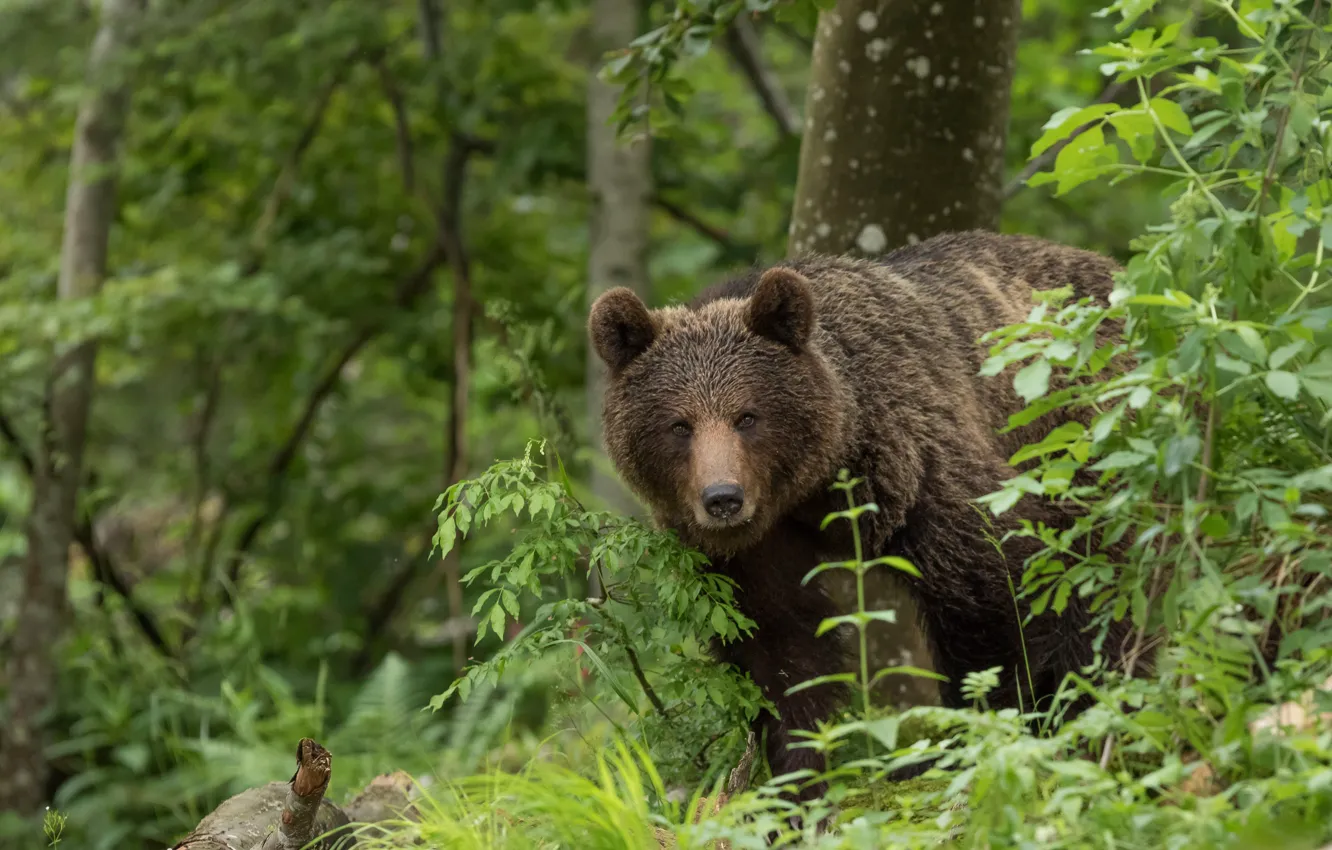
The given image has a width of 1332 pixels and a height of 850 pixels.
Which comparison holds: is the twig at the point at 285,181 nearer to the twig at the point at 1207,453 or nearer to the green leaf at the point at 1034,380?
the green leaf at the point at 1034,380

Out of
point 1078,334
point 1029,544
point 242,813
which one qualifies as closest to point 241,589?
point 242,813

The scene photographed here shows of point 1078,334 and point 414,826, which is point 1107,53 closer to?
point 1078,334

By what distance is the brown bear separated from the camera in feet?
15.0

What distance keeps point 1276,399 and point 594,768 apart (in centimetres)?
260

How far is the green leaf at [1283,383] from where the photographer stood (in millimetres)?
2883

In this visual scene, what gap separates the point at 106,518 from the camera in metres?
14.4

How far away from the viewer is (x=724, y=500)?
14.0 feet

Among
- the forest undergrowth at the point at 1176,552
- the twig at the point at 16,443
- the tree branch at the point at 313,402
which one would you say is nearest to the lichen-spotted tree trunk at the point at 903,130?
the forest undergrowth at the point at 1176,552

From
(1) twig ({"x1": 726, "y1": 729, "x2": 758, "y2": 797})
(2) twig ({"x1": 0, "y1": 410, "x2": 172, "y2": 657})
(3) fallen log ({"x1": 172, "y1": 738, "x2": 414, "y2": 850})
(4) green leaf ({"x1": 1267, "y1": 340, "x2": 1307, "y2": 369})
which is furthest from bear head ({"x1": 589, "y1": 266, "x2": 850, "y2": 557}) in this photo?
(2) twig ({"x1": 0, "y1": 410, "x2": 172, "y2": 657})

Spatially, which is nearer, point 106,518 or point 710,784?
point 710,784

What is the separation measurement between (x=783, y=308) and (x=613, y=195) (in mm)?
4069

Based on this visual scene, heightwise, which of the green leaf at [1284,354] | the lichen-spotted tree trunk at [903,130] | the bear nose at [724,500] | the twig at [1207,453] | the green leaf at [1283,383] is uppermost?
the lichen-spotted tree trunk at [903,130]

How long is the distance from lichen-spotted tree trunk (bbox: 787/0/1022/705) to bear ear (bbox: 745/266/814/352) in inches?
50.0

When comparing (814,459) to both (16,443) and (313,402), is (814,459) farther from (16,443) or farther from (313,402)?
(313,402)
